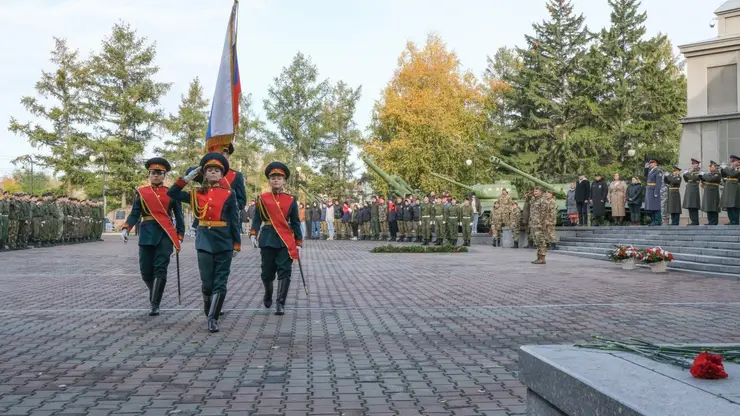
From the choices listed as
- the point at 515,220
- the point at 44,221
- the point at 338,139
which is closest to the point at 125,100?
the point at 338,139

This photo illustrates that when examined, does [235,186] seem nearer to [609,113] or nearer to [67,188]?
[609,113]

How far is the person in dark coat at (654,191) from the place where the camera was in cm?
2295

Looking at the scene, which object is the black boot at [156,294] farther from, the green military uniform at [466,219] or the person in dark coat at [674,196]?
the green military uniform at [466,219]

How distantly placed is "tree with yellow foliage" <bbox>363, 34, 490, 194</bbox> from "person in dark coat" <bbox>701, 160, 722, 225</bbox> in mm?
22152

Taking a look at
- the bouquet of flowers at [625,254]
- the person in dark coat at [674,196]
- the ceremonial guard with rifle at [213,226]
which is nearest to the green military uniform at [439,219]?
the person in dark coat at [674,196]

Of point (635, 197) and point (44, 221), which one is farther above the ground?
point (635, 197)

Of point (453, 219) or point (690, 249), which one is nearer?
point (690, 249)

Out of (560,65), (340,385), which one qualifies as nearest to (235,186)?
(340,385)

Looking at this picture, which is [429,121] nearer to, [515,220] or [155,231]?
[515,220]

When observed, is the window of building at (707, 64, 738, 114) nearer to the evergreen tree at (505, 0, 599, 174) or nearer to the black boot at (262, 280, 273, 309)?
the evergreen tree at (505, 0, 599, 174)

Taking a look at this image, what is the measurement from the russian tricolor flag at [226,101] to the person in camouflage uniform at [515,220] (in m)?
15.9

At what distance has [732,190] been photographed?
1944 cm

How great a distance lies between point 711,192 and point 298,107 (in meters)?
43.1

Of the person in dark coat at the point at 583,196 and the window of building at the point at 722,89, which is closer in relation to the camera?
the person in dark coat at the point at 583,196
